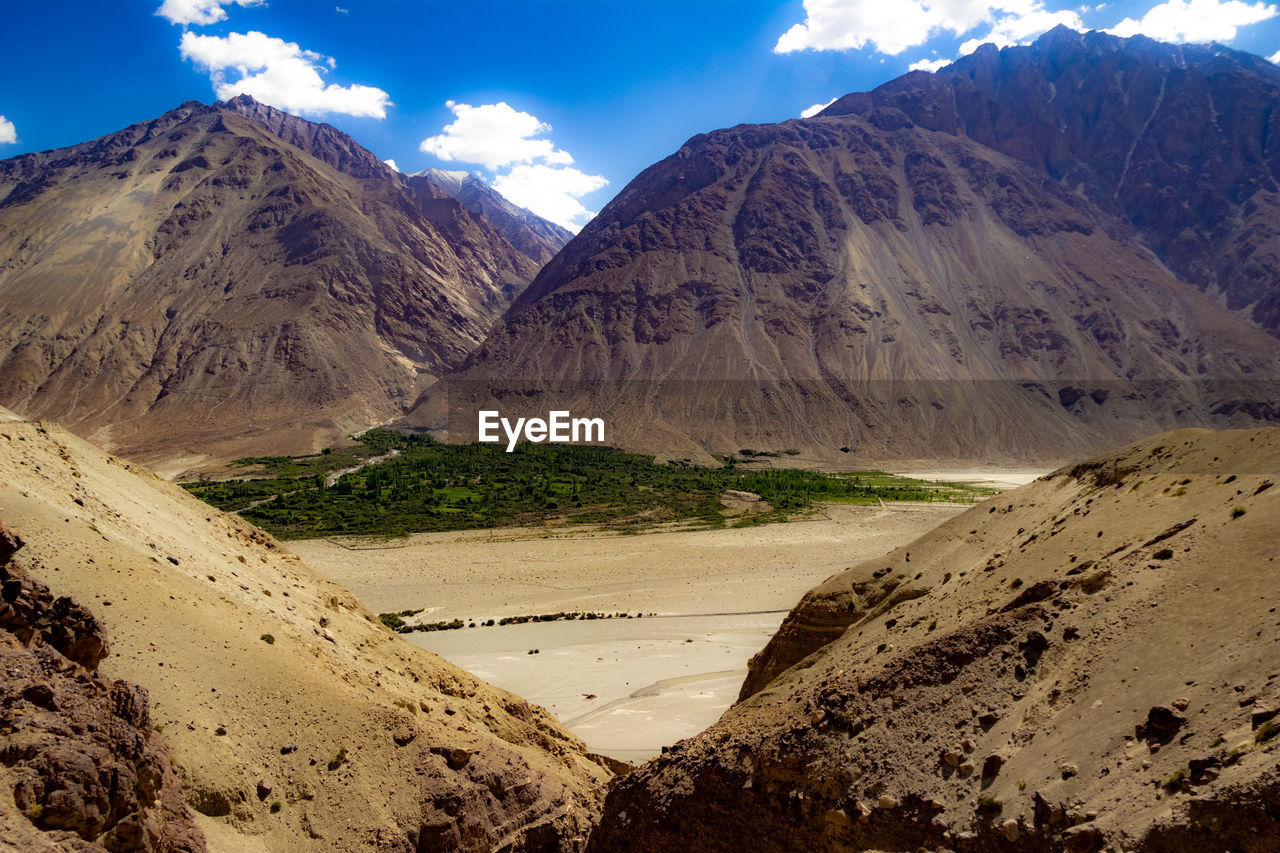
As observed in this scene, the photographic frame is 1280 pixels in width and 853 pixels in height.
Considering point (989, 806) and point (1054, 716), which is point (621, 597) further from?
point (989, 806)

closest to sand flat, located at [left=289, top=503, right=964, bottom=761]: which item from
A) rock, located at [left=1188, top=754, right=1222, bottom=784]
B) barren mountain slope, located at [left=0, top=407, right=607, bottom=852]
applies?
barren mountain slope, located at [left=0, top=407, right=607, bottom=852]

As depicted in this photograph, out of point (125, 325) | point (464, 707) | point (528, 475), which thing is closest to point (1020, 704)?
point (464, 707)

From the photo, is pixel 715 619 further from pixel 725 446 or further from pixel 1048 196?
pixel 1048 196

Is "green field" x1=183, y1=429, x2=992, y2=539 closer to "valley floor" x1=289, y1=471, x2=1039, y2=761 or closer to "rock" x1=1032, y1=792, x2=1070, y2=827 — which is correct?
"valley floor" x1=289, y1=471, x2=1039, y2=761

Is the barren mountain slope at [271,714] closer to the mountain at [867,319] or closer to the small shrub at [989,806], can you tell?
the small shrub at [989,806]

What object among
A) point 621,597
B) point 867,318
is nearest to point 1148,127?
point 867,318

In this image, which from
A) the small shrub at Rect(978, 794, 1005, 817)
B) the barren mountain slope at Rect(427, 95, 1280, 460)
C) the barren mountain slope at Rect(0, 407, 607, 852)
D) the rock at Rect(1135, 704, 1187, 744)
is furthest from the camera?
the barren mountain slope at Rect(427, 95, 1280, 460)

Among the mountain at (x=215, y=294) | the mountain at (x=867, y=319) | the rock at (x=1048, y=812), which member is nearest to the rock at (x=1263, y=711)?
the rock at (x=1048, y=812)
